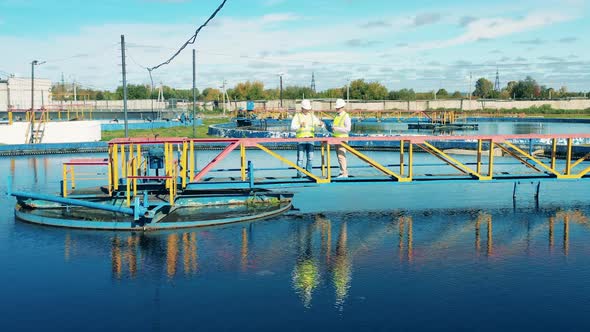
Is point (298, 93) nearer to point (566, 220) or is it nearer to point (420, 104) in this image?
point (420, 104)

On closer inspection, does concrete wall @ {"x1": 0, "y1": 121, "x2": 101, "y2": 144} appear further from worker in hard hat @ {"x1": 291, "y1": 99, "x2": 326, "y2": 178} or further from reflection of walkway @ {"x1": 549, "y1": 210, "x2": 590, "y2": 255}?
reflection of walkway @ {"x1": 549, "y1": 210, "x2": 590, "y2": 255}

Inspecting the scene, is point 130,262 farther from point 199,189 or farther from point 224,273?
point 199,189

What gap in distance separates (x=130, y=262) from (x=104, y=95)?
12616cm

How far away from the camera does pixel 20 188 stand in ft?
59.9

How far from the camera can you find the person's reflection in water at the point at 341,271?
320 inches

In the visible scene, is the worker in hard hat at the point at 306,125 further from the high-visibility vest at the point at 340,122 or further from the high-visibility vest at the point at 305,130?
the high-visibility vest at the point at 340,122

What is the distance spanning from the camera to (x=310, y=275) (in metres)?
9.10

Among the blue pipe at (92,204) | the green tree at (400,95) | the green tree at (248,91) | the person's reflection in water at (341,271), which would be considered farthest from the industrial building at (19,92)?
the person's reflection in water at (341,271)

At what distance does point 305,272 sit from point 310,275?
0.18 metres

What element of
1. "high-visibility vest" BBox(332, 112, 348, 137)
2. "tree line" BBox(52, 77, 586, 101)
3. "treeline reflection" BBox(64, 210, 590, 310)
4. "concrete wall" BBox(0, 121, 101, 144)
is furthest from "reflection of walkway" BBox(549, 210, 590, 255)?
"tree line" BBox(52, 77, 586, 101)

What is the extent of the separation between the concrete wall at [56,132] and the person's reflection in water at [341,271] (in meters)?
27.6

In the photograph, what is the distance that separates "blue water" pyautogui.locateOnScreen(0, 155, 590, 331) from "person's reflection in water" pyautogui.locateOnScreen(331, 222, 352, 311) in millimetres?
19

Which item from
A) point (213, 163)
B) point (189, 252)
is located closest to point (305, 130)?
point (213, 163)

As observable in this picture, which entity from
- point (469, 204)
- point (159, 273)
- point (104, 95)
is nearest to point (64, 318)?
point (159, 273)
